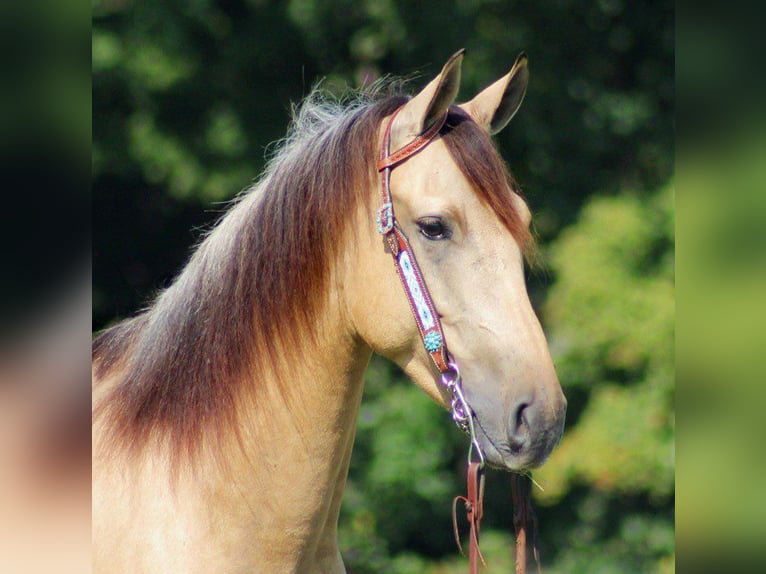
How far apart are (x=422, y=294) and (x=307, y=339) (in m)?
0.26

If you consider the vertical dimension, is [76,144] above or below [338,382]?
above

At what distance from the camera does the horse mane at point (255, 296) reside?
5.75 ft

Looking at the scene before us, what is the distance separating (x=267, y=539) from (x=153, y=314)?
0.56 m

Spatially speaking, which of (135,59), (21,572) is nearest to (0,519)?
(21,572)

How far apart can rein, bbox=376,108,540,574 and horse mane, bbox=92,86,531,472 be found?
53 millimetres

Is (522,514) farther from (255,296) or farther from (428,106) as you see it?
(428,106)

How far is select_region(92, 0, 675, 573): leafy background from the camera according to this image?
16.3 ft

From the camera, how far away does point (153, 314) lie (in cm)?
194

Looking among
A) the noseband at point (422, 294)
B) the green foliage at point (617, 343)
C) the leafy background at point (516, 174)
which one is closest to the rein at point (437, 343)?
the noseband at point (422, 294)

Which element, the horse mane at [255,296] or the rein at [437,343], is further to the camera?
the horse mane at [255,296]

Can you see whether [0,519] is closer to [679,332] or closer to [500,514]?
[679,332]

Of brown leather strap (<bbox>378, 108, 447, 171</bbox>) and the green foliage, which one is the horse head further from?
the green foliage

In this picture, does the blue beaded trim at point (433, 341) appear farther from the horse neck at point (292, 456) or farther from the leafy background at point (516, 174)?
the leafy background at point (516, 174)

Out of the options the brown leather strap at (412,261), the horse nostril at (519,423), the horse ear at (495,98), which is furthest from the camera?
the horse ear at (495,98)
